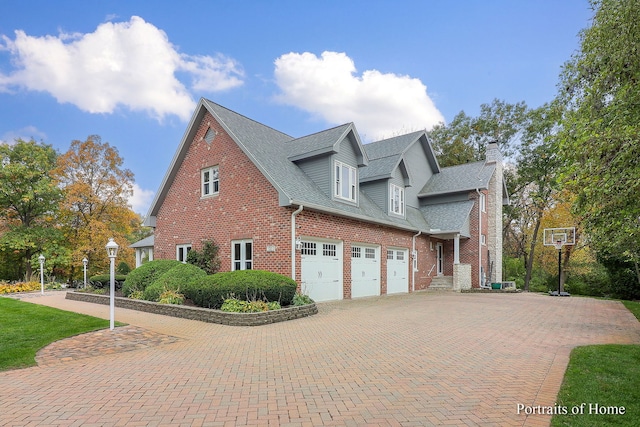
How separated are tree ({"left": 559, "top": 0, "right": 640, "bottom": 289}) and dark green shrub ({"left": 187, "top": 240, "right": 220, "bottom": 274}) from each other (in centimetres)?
1252

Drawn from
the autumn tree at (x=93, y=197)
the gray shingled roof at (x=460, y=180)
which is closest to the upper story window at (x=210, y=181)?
the autumn tree at (x=93, y=197)

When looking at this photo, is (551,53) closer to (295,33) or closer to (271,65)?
(295,33)

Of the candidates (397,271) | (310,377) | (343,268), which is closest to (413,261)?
(397,271)

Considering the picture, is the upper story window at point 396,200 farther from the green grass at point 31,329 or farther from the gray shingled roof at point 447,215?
the green grass at point 31,329

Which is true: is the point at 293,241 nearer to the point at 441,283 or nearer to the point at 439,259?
the point at 441,283

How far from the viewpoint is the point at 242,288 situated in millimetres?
10648

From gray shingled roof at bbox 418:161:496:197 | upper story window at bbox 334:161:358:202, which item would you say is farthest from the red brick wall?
gray shingled roof at bbox 418:161:496:197

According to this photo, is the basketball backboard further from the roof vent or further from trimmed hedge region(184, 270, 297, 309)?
the roof vent

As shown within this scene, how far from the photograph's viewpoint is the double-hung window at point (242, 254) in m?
14.1

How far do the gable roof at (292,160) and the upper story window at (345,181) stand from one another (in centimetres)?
49

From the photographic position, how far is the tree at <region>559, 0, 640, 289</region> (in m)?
5.86

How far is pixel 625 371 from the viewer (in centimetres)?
570

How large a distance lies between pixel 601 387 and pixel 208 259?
13.2 meters

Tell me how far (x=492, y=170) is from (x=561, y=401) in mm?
22897
